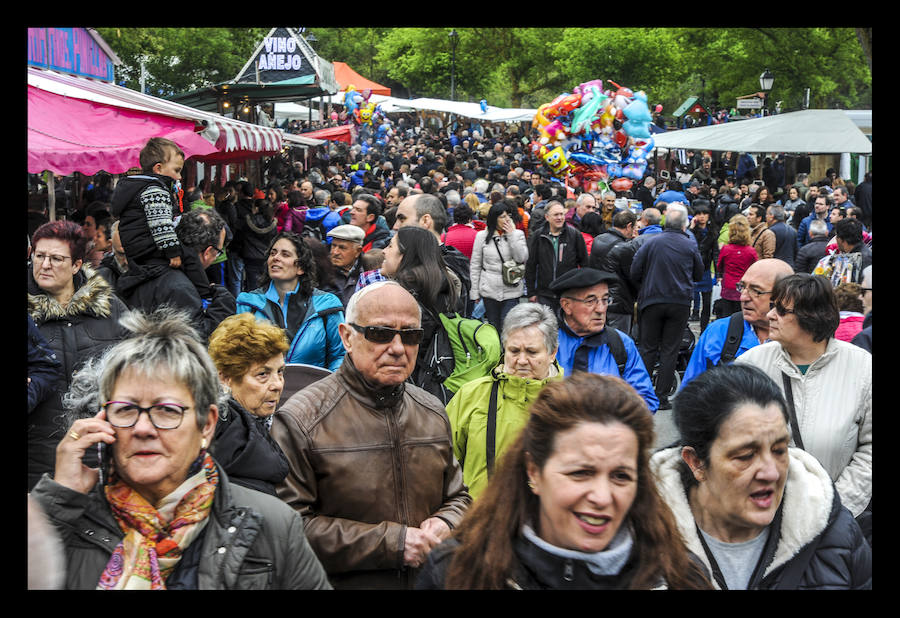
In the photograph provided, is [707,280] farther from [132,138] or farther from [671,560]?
[671,560]

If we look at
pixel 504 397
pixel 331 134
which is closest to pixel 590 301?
pixel 504 397

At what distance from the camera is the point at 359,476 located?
313cm

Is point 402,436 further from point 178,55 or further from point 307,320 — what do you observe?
point 178,55

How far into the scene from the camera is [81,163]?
21.5 ft

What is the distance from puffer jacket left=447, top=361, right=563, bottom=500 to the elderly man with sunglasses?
0.55 meters

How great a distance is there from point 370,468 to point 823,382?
1.93 m

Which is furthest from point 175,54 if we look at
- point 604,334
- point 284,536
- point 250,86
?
point 284,536

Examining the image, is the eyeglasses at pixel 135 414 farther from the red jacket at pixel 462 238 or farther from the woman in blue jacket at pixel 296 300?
the red jacket at pixel 462 238

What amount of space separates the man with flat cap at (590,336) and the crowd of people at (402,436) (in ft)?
0.05

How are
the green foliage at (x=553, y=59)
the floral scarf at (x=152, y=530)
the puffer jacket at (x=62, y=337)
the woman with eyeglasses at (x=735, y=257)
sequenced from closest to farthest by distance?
the floral scarf at (x=152, y=530) → the puffer jacket at (x=62, y=337) → the woman with eyeglasses at (x=735, y=257) → the green foliage at (x=553, y=59)

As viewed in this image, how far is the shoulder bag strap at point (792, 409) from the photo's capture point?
12.2ft

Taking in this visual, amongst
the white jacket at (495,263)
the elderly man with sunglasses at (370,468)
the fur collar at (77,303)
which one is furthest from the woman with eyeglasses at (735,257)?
the elderly man with sunglasses at (370,468)

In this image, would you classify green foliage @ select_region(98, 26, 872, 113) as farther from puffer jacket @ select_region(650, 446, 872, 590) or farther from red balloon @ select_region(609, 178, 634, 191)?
puffer jacket @ select_region(650, 446, 872, 590)

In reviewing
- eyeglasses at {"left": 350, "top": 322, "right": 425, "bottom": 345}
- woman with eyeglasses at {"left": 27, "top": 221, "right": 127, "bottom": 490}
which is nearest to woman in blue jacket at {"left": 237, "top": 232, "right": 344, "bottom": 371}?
woman with eyeglasses at {"left": 27, "top": 221, "right": 127, "bottom": 490}
